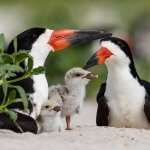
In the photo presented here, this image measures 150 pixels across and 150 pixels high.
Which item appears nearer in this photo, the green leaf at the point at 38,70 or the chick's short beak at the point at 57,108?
the green leaf at the point at 38,70

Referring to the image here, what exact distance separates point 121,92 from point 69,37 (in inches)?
32.2

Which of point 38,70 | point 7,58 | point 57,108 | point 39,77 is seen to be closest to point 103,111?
point 57,108

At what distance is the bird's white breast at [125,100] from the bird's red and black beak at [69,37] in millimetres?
551

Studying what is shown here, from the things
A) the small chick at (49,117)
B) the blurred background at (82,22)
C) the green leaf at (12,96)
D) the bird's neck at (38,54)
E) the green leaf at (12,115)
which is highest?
the bird's neck at (38,54)

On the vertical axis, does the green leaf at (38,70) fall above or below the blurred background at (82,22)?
above

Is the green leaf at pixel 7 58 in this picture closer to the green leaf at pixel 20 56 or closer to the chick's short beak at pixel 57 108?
the green leaf at pixel 20 56

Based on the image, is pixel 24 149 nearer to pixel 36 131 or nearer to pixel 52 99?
pixel 36 131

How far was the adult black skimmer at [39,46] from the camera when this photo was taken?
29.1 ft

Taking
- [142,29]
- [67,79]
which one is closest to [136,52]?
[142,29]

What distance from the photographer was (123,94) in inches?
364

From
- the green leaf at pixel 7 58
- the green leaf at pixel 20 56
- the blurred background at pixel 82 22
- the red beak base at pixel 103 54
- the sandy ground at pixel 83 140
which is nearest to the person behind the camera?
the sandy ground at pixel 83 140

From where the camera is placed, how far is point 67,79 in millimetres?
9875

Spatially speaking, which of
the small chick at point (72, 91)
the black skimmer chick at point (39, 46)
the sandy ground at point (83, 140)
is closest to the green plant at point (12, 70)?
the sandy ground at point (83, 140)

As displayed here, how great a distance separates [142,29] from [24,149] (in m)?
13.6
